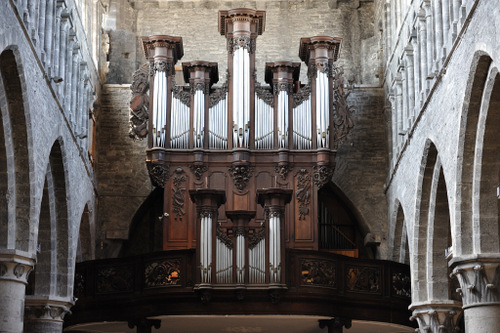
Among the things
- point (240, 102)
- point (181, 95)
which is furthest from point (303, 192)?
point (181, 95)

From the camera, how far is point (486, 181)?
17984mm

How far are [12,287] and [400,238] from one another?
11.6m

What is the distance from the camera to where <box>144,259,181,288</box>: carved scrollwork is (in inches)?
915

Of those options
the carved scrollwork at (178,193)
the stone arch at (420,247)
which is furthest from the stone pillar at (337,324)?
the carved scrollwork at (178,193)

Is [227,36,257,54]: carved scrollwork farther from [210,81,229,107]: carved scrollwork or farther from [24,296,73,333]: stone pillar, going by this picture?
[24,296,73,333]: stone pillar

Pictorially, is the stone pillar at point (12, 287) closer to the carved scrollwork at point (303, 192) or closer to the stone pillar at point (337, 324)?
the stone pillar at point (337, 324)

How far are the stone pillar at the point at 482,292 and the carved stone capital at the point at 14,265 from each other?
308 inches

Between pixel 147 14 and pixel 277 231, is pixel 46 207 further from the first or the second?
pixel 147 14

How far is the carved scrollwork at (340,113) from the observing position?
2709 cm

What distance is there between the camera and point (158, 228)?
97.5 ft

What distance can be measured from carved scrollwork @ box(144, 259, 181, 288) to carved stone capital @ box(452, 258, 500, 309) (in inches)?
295

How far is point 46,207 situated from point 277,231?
16.9 feet

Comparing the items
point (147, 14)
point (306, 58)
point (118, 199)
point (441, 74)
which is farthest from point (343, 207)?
point (441, 74)

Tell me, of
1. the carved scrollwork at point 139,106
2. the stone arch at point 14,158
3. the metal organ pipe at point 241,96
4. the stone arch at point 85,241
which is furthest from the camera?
the carved scrollwork at point 139,106
